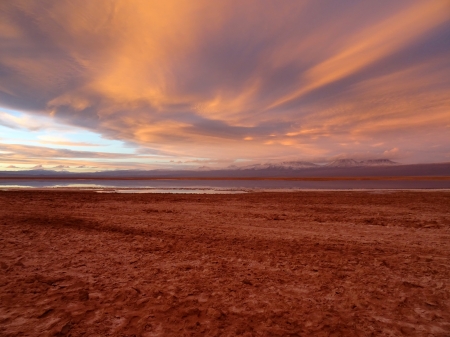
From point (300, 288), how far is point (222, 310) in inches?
72.3

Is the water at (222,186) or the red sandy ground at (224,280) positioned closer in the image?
the red sandy ground at (224,280)

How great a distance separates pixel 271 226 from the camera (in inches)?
458

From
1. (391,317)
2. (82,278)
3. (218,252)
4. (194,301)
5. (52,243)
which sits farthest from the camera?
(52,243)

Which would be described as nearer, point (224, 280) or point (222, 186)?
point (224, 280)

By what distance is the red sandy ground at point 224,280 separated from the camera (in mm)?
4117

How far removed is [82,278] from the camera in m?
5.86

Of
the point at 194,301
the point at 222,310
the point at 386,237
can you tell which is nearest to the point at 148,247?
the point at 194,301

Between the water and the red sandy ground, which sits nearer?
the red sandy ground

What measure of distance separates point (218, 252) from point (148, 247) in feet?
7.60

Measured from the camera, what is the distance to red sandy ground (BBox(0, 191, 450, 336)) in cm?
412

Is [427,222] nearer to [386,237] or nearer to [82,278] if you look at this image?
[386,237]

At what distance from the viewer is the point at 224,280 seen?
5824mm

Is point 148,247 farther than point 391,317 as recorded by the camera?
Yes

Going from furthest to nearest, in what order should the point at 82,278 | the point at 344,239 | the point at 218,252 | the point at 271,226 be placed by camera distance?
the point at 271,226, the point at 344,239, the point at 218,252, the point at 82,278
